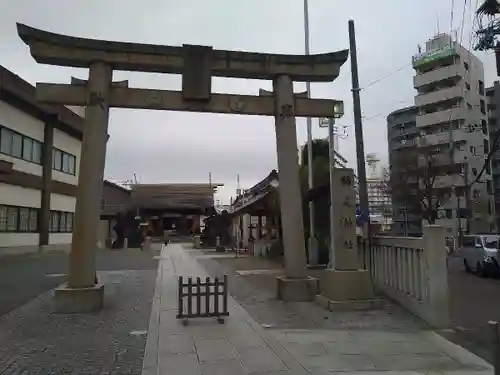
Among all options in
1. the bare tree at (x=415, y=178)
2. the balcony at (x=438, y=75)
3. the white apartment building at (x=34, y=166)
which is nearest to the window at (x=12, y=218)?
the white apartment building at (x=34, y=166)

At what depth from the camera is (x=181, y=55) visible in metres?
12.4

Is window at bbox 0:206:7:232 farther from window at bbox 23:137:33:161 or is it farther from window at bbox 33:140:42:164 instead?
window at bbox 33:140:42:164

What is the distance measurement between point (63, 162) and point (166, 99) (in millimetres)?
28352

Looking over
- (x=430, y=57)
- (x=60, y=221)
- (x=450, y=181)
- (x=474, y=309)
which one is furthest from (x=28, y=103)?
(x=430, y=57)

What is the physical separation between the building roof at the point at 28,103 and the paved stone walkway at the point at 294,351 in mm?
19189

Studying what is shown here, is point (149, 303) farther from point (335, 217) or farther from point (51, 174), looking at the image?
point (51, 174)

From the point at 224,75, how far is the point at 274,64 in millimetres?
1370

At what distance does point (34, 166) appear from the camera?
32750 millimetres

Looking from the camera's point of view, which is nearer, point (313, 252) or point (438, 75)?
point (313, 252)

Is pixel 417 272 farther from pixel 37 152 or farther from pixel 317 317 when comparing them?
pixel 37 152

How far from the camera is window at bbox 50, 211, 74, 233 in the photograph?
119 feet

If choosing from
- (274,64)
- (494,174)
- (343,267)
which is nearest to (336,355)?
(343,267)

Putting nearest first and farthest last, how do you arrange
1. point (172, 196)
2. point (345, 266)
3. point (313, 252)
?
point (345, 266) < point (313, 252) < point (172, 196)

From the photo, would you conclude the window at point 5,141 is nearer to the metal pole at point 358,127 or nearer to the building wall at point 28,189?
the building wall at point 28,189
